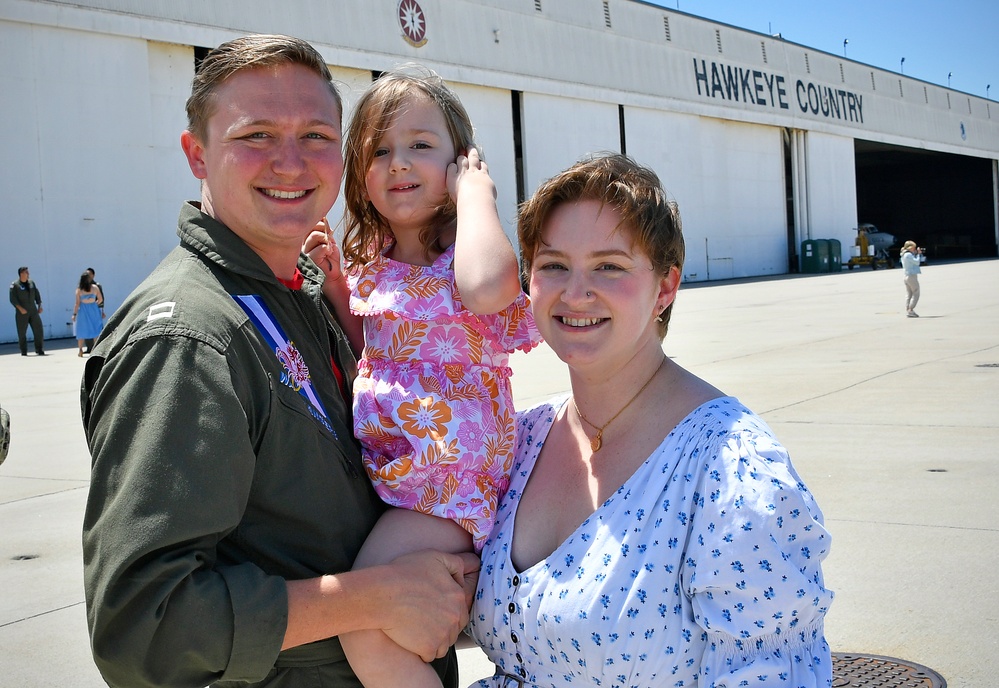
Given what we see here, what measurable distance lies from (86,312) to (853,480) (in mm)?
15431

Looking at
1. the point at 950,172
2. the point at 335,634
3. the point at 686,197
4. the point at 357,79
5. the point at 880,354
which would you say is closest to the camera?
the point at 335,634

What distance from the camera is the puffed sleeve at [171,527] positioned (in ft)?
5.30

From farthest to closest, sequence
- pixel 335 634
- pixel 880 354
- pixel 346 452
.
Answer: pixel 880 354
pixel 346 452
pixel 335 634

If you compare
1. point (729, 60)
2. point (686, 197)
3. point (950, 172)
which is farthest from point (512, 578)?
point (950, 172)

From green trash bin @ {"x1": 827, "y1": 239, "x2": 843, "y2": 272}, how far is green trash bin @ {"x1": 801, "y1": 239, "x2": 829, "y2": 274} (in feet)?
0.86

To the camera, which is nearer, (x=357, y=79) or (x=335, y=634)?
(x=335, y=634)

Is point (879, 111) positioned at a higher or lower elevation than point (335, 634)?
higher

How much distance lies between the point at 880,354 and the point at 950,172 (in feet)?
186

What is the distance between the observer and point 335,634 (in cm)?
187

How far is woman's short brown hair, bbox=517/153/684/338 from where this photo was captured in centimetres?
217

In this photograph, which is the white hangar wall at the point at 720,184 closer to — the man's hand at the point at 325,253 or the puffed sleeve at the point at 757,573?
the man's hand at the point at 325,253

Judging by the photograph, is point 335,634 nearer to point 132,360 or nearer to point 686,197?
point 132,360

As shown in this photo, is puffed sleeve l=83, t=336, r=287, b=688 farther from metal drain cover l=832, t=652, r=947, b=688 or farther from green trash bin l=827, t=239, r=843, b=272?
green trash bin l=827, t=239, r=843, b=272

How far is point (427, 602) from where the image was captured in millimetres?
2037
